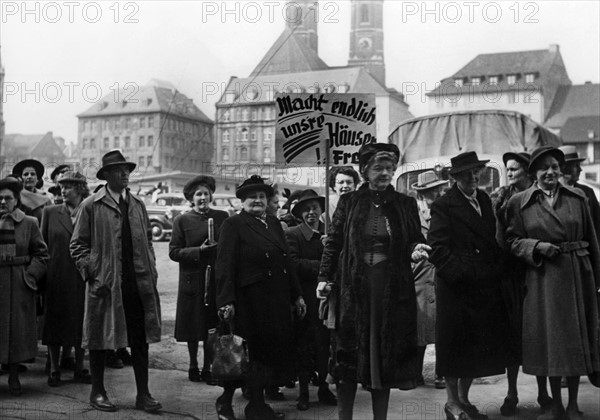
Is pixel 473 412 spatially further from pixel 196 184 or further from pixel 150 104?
pixel 150 104

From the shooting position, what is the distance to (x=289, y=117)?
6945 millimetres

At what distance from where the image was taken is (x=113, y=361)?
8.28 meters

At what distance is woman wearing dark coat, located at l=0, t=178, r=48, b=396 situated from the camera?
22.5 feet

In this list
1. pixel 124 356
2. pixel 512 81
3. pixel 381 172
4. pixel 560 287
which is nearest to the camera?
pixel 381 172

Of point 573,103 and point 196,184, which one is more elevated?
point 573,103

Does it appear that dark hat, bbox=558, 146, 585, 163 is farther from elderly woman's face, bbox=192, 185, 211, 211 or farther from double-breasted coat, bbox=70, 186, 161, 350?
double-breasted coat, bbox=70, 186, 161, 350

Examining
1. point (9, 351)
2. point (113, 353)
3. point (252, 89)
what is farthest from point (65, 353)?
point (252, 89)

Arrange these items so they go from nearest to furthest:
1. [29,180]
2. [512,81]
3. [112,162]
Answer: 1. [112,162]
2. [29,180]
3. [512,81]

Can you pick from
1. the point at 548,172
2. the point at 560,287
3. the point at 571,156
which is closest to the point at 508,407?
the point at 560,287

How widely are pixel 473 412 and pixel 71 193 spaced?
440cm

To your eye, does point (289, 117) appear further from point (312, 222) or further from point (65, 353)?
point (65, 353)

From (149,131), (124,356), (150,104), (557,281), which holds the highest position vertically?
(150,104)

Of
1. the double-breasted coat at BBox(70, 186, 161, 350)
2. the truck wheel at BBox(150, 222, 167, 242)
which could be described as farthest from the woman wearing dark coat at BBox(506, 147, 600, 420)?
the truck wheel at BBox(150, 222, 167, 242)

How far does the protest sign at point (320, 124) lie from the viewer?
273 inches
